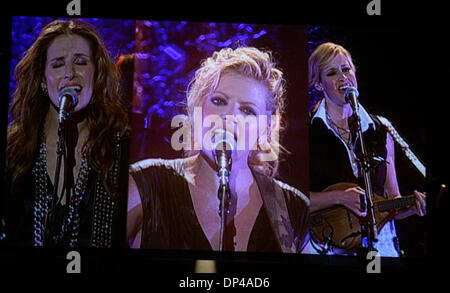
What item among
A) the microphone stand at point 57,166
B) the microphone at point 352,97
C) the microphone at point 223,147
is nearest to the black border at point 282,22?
the microphone stand at point 57,166

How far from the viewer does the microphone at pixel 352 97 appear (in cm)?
455

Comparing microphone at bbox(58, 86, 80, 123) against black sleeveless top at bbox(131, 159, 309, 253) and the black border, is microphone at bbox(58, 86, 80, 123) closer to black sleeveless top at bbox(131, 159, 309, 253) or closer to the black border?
the black border

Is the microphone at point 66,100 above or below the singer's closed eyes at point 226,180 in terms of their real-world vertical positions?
above

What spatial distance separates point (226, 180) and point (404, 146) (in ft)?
4.95

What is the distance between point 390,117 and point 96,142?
8.04ft

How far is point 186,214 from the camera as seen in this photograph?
171 inches

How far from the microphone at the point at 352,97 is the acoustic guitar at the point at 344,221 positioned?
0.69m

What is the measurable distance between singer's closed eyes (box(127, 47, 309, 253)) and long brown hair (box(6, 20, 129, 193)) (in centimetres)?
30

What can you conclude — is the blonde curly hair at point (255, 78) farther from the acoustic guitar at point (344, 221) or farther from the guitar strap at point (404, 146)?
the guitar strap at point (404, 146)

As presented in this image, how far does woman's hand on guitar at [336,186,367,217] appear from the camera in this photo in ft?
14.4

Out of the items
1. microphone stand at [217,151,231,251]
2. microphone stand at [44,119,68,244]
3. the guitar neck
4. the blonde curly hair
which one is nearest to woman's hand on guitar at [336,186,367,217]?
the guitar neck
